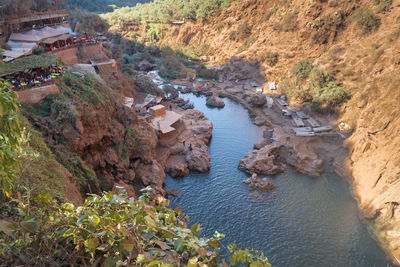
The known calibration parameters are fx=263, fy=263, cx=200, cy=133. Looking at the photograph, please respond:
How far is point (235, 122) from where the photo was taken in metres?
32.4

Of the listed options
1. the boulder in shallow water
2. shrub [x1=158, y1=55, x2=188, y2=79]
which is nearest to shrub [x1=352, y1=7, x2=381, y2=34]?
shrub [x1=158, y1=55, x2=188, y2=79]

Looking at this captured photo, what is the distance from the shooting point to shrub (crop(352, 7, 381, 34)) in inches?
1265

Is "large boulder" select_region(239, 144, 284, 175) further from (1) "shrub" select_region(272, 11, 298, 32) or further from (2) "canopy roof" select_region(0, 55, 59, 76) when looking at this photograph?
(1) "shrub" select_region(272, 11, 298, 32)

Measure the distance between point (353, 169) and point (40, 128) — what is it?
22252mm

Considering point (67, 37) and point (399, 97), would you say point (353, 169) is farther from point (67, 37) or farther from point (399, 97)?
point (67, 37)

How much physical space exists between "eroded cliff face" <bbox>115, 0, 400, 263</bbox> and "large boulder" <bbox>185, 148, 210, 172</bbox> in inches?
459

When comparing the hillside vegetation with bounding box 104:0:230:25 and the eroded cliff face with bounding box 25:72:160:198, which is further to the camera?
the hillside vegetation with bounding box 104:0:230:25

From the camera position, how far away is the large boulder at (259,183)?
65.7ft

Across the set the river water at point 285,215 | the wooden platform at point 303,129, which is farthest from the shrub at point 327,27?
the river water at point 285,215

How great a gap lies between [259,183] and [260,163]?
2.58 meters

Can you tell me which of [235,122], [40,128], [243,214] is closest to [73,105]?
[40,128]

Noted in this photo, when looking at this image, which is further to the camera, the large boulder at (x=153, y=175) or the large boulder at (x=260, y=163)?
the large boulder at (x=260, y=163)

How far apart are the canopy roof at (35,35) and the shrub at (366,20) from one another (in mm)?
35173

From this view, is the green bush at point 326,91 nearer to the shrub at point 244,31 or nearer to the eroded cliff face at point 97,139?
the eroded cliff face at point 97,139
